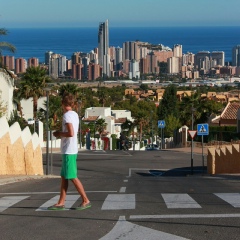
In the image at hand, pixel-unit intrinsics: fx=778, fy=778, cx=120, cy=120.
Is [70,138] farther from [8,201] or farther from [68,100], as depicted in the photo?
[8,201]

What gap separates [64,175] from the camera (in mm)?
11383

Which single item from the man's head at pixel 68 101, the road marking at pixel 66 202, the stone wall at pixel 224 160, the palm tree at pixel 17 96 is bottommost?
the stone wall at pixel 224 160

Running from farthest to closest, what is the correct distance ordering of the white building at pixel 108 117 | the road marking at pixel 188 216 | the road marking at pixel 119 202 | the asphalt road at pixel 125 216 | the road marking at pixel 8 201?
the white building at pixel 108 117
the road marking at pixel 8 201
the road marking at pixel 119 202
the road marking at pixel 188 216
the asphalt road at pixel 125 216

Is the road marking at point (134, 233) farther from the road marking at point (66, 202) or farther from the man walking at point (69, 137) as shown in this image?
the road marking at point (66, 202)

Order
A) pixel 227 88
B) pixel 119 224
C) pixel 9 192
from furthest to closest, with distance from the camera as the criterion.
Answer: pixel 227 88
pixel 9 192
pixel 119 224

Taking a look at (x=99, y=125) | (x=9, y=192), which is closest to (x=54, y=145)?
(x=99, y=125)

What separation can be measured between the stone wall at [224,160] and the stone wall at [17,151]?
272 inches

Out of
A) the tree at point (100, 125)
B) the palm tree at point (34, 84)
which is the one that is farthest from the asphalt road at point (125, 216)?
the tree at point (100, 125)

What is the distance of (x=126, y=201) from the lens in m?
12.7

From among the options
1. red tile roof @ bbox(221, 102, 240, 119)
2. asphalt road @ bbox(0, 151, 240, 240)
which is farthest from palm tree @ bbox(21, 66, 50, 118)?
asphalt road @ bbox(0, 151, 240, 240)

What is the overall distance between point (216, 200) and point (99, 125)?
7171 centimetres

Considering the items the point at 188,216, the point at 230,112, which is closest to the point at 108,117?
the point at 230,112

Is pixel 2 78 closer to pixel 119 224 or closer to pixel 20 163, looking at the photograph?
pixel 20 163

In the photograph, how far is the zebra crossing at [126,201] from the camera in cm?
1190
